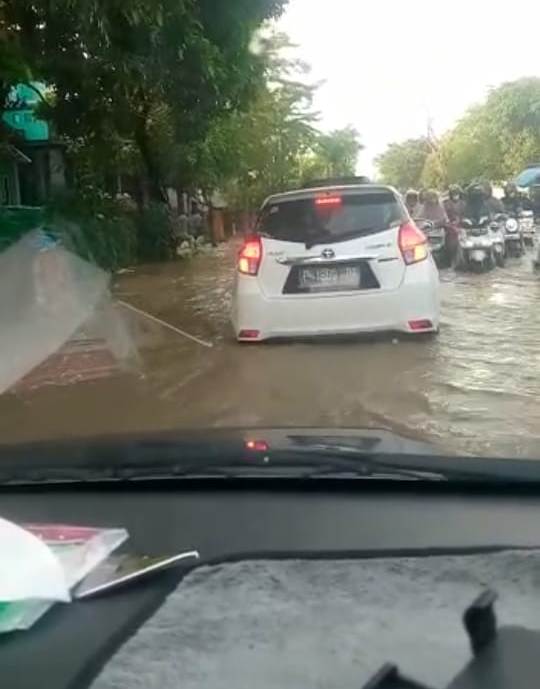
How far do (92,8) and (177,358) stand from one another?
3.43 meters

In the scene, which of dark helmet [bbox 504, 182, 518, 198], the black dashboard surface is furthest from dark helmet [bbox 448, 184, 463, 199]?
the black dashboard surface

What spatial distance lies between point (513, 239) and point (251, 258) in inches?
449

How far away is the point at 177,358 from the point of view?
11.0 meters

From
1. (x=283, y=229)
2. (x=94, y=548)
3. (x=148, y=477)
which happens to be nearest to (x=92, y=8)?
(x=283, y=229)

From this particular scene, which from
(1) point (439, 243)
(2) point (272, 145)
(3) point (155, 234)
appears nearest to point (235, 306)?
(1) point (439, 243)

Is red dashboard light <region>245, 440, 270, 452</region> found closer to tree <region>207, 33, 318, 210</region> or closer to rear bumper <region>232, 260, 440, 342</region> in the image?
rear bumper <region>232, 260, 440, 342</region>

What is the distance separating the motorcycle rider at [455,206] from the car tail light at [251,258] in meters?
8.86

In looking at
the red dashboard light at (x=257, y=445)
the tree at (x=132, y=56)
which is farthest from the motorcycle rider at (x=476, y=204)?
the red dashboard light at (x=257, y=445)

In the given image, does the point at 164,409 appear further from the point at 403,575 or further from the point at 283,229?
the point at 403,575

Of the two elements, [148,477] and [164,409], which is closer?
[148,477]

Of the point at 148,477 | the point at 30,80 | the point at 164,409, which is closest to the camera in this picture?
the point at 148,477

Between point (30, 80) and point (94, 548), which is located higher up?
point (30, 80)

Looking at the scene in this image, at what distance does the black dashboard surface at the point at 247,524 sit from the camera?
204 centimetres

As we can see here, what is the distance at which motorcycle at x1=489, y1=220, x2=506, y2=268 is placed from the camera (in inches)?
745
